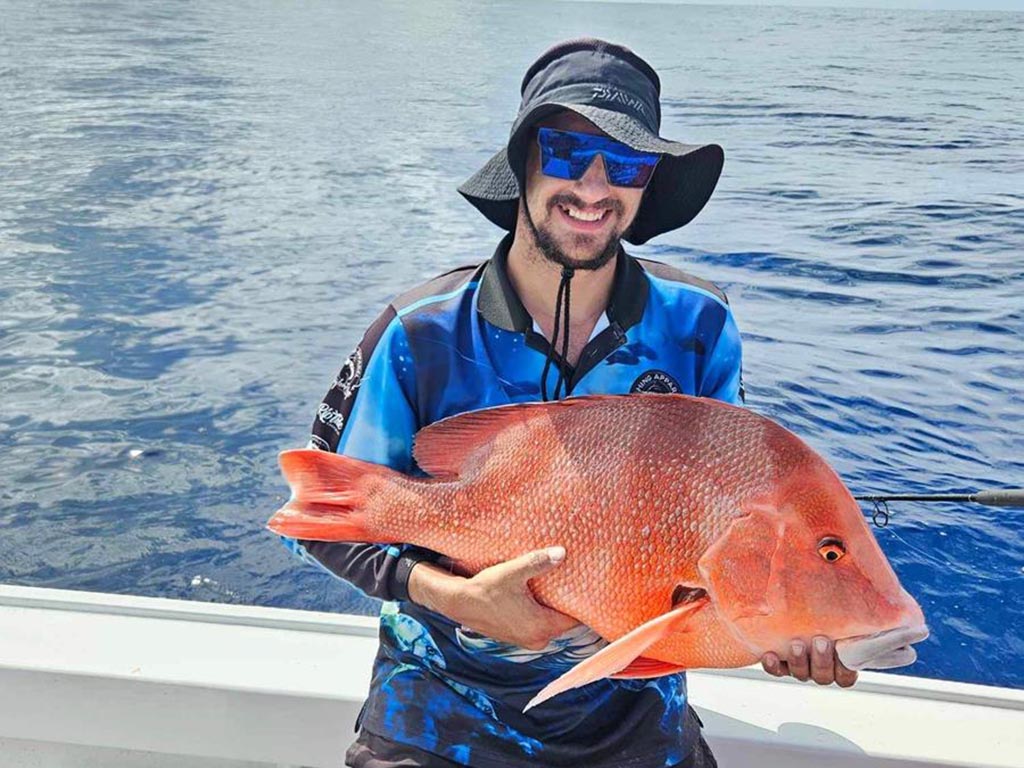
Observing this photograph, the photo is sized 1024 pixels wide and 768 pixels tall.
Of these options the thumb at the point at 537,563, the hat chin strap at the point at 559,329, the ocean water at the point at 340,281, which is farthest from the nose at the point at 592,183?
the ocean water at the point at 340,281

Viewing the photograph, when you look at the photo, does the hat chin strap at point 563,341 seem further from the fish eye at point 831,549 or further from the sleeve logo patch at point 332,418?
the fish eye at point 831,549

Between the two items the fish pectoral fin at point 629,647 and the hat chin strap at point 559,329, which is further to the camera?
the hat chin strap at point 559,329

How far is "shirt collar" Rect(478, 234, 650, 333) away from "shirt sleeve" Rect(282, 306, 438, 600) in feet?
0.54

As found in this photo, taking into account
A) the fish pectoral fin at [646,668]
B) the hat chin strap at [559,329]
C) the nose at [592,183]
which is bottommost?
the fish pectoral fin at [646,668]

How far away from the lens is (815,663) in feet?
4.22

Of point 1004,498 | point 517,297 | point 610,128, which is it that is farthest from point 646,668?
point 1004,498

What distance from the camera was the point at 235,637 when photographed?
2.11 meters

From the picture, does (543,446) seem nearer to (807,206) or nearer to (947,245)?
(947,245)

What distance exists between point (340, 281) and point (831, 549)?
6.43m

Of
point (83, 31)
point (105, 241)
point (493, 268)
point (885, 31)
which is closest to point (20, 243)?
point (105, 241)

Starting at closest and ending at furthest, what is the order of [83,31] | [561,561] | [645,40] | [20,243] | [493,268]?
[561,561] → [493,268] → [20,243] → [83,31] → [645,40]

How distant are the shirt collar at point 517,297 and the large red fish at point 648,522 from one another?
0.73ft

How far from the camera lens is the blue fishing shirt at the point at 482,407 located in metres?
1.65

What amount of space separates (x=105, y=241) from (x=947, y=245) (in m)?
6.28
